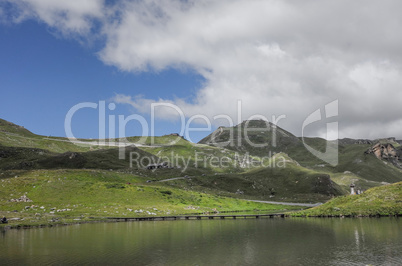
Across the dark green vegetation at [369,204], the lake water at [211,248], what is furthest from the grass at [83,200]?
the dark green vegetation at [369,204]

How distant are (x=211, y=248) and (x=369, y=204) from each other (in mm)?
60766

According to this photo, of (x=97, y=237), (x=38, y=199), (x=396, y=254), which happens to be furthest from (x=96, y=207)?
(x=396, y=254)

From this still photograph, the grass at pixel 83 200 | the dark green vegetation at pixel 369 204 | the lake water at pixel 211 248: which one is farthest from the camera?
the grass at pixel 83 200

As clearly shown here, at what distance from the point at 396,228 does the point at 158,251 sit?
46.2 meters

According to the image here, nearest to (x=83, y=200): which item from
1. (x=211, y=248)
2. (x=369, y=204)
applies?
(x=211, y=248)

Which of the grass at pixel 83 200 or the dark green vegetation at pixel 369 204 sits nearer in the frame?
the dark green vegetation at pixel 369 204

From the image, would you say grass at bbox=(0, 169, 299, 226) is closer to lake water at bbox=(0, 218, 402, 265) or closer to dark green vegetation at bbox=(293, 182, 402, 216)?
lake water at bbox=(0, 218, 402, 265)

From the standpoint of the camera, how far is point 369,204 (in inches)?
3388

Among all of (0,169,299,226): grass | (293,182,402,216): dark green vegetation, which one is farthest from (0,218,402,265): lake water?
(0,169,299,226): grass

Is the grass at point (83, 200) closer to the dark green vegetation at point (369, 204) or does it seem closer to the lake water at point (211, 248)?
the lake water at point (211, 248)

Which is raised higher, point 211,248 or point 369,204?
point 369,204

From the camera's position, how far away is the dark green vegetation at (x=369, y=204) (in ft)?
267

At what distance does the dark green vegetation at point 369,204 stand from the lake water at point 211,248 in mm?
21823

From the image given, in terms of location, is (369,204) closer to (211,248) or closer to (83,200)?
(211,248)
